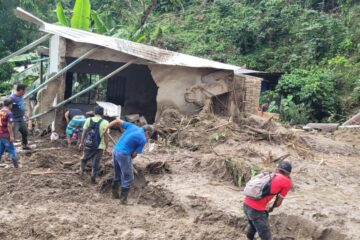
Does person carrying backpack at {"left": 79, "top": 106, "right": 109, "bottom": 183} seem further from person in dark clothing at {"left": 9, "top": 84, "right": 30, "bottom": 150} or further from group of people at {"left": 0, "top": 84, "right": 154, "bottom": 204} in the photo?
person in dark clothing at {"left": 9, "top": 84, "right": 30, "bottom": 150}

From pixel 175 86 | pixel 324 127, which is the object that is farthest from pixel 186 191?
pixel 324 127

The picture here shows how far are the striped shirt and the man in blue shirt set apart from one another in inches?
93.6

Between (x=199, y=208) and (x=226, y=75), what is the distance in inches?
260

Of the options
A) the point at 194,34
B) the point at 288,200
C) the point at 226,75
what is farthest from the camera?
the point at 194,34

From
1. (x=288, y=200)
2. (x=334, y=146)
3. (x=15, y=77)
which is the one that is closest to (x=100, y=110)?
(x=288, y=200)

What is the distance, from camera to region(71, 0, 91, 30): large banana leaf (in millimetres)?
17062

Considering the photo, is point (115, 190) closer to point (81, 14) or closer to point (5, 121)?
point (5, 121)

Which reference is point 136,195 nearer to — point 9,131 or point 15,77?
point 9,131

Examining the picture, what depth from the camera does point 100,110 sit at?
905cm

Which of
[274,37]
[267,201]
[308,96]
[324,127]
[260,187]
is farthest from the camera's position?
[274,37]

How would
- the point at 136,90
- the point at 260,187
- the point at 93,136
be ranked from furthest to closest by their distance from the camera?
the point at 136,90 → the point at 93,136 → the point at 260,187

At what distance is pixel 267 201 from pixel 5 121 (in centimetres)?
557

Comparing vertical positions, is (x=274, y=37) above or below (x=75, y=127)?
above

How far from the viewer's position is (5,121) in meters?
9.42
